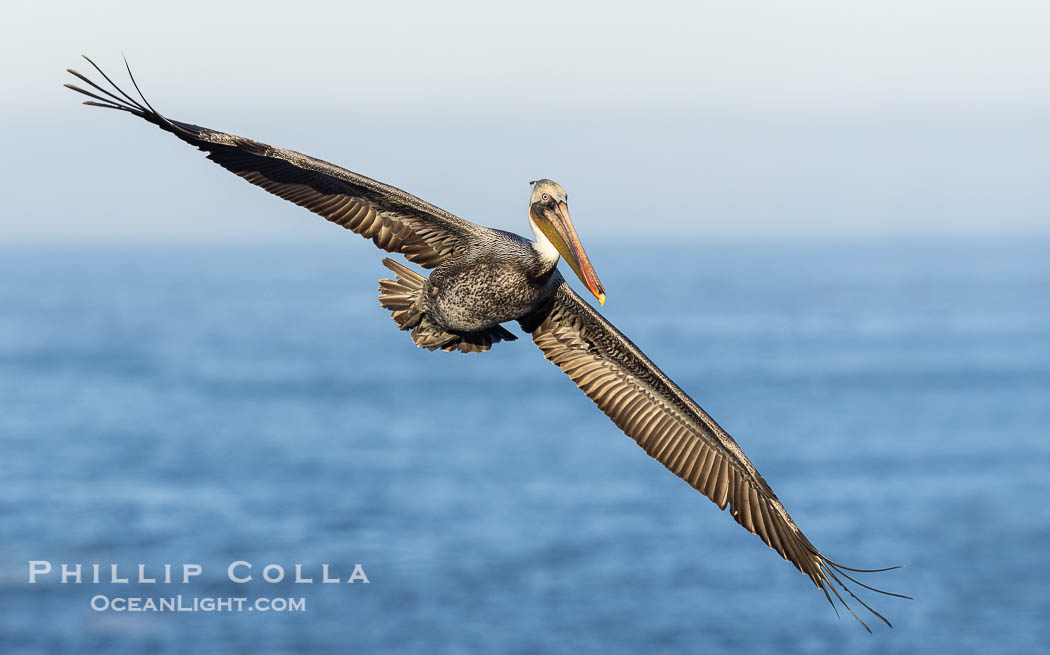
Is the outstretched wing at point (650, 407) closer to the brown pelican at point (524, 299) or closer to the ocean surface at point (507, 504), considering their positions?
the brown pelican at point (524, 299)

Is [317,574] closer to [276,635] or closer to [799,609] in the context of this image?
[276,635]

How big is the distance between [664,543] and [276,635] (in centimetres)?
1978

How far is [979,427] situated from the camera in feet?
290

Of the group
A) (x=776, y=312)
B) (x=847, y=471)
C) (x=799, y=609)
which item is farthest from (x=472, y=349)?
(x=776, y=312)

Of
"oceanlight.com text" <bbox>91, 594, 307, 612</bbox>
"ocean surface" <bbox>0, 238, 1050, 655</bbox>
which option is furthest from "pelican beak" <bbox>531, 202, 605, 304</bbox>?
"oceanlight.com text" <bbox>91, 594, 307, 612</bbox>

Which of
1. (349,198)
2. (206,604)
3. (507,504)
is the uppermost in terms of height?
(349,198)

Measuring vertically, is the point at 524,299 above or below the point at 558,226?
below

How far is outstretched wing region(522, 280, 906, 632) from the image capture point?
462 inches

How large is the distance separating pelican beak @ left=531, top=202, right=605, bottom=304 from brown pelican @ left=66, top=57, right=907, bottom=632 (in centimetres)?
1

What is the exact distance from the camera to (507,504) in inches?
2736

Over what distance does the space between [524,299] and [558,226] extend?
77cm

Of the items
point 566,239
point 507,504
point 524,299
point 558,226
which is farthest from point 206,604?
point 566,239

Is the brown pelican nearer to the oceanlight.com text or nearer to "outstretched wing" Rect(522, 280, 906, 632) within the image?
"outstretched wing" Rect(522, 280, 906, 632)

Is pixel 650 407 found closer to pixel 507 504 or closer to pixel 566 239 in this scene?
pixel 566 239
